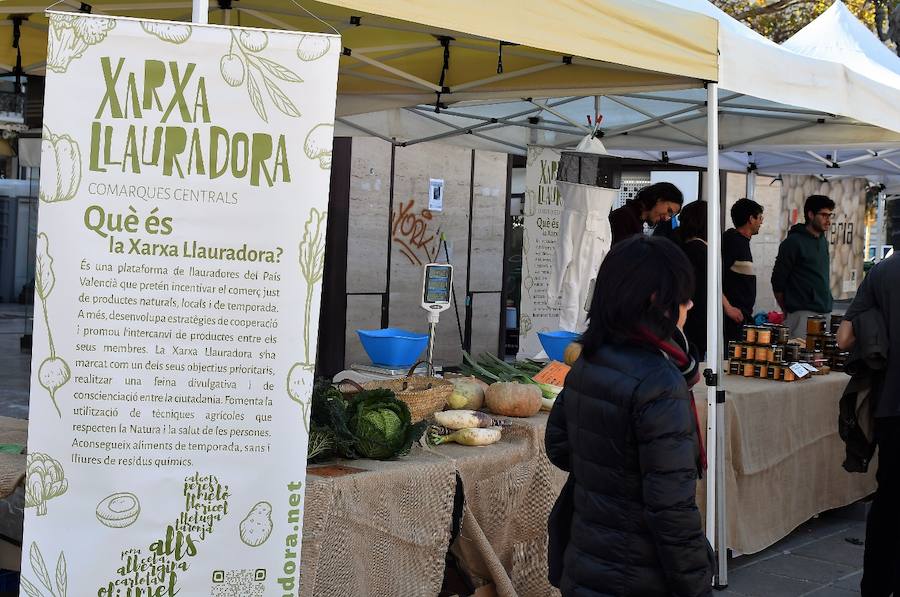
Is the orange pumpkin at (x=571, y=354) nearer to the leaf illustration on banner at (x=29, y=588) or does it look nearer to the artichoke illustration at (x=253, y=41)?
the artichoke illustration at (x=253, y=41)

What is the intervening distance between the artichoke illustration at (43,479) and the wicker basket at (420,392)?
165 centimetres

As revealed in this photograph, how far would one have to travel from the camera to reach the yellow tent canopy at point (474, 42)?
12.3 ft

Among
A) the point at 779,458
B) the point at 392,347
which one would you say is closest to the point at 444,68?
the point at 392,347

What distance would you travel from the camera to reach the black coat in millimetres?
2645

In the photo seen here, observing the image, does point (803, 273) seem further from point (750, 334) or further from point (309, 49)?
point (309, 49)

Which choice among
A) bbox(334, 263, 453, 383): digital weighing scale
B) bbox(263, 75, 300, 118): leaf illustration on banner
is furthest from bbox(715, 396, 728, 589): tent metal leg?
bbox(263, 75, 300, 118): leaf illustration on banner

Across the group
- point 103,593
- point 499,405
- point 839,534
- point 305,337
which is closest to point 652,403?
point 305,337

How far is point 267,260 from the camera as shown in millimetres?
2836

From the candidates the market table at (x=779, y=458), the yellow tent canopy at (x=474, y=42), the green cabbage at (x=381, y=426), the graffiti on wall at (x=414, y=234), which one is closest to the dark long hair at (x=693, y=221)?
the market table at (x=779, y=458)

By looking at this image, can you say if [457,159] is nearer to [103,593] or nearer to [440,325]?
[440,325]

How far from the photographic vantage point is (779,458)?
5906 millimetres

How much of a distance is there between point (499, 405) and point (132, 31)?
2524 millimetres

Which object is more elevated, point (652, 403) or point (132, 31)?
point (132, 31)

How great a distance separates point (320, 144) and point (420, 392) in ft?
5.78
